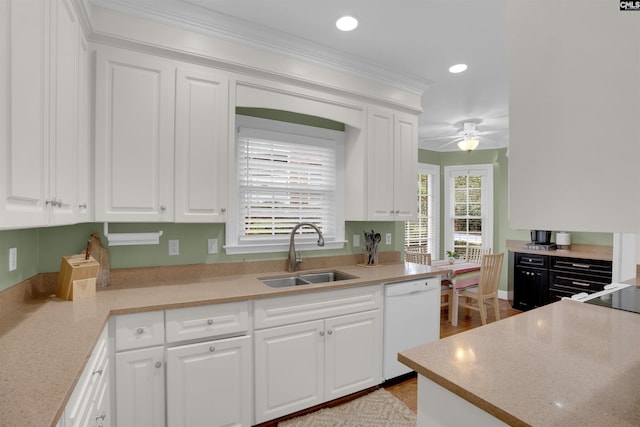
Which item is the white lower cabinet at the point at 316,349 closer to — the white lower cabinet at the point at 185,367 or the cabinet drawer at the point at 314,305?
the cabinet drawer at the point at 314,305

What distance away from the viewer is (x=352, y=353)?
2.38 m

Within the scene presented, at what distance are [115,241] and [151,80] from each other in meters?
1.08

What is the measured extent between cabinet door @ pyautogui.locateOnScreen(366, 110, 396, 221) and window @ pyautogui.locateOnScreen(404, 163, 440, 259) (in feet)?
9.88

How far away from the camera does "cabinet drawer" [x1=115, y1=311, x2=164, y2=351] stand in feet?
5.37

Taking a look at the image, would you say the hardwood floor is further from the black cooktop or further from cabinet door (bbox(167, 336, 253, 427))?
the black cooktop

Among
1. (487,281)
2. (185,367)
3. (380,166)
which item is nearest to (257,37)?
(380,166)

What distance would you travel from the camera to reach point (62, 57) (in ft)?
4.71

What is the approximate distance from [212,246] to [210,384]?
0.99 m

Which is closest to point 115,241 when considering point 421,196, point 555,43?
point 555,43

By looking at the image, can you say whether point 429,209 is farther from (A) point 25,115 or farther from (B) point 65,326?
(A) point 25,115

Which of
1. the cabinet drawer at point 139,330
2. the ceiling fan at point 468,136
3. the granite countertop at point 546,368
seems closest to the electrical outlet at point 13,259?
the cabinet drawer at point 139,330

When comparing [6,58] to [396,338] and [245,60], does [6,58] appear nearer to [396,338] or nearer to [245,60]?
[245,60]

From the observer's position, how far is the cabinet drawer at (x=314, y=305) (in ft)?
6.66

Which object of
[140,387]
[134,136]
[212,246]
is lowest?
[140,387]
